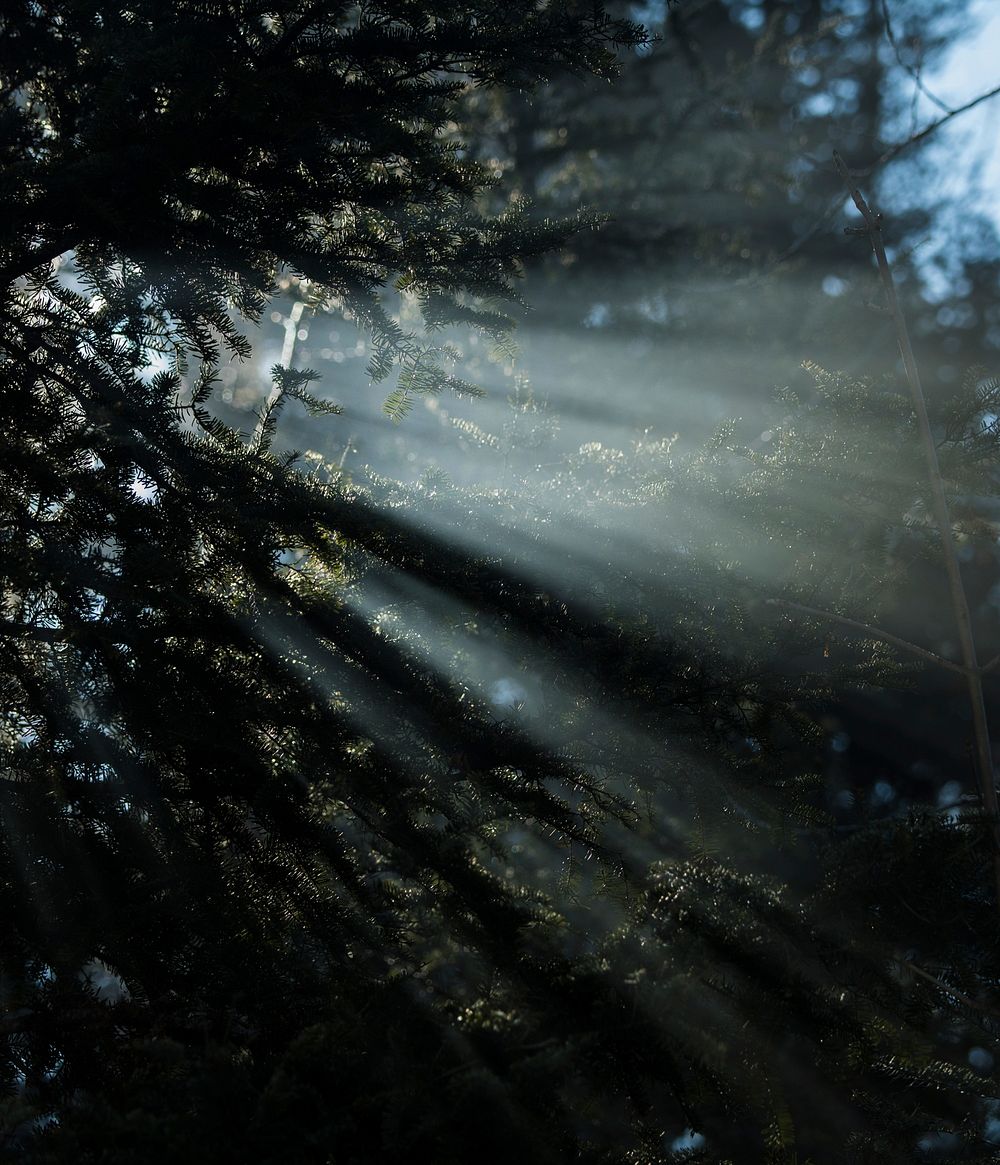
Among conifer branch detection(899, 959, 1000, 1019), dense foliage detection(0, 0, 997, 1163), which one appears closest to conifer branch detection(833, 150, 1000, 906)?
dense foliage detection(0, 0, 997, 1163)

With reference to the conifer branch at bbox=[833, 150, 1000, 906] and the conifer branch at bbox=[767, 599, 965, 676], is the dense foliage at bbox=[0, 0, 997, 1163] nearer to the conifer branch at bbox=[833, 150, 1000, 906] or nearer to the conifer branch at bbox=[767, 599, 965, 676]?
the conifer branch at bbox=[767, 599, 965, 676]

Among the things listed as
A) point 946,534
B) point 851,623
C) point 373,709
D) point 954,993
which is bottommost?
point 954,993

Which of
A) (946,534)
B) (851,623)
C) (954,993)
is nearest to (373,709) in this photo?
(851,623)

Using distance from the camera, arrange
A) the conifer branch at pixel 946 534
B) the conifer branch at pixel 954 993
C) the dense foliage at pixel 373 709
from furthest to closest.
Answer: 1. the conifer branch at pixel 946 534
2. the conifer branch at pixel 954 993
3. the dense foliage at pixel 373 709

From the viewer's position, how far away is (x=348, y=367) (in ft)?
30.0

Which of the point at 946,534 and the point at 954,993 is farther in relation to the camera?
the point at 946,534

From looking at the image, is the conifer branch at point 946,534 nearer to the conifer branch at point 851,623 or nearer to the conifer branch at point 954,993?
the conifer branch at point 851,623

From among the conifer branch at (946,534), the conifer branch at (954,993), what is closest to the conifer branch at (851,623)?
the conifer branch at (946,534)

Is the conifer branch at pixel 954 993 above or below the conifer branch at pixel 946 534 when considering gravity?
below

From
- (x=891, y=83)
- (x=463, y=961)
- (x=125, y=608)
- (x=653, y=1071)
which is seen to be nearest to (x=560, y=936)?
(x=463, y=961)

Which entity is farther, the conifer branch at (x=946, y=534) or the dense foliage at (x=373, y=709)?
the conifer branch at (x=946, y=534)

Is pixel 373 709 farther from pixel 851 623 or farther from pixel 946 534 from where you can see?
pixel 946 534

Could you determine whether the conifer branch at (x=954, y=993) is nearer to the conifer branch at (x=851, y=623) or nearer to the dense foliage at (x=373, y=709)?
the dense foliage at (x=373, y=709)

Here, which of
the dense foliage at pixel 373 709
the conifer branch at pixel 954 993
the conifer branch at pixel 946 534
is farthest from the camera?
the conifer branch at pixel 946 534
